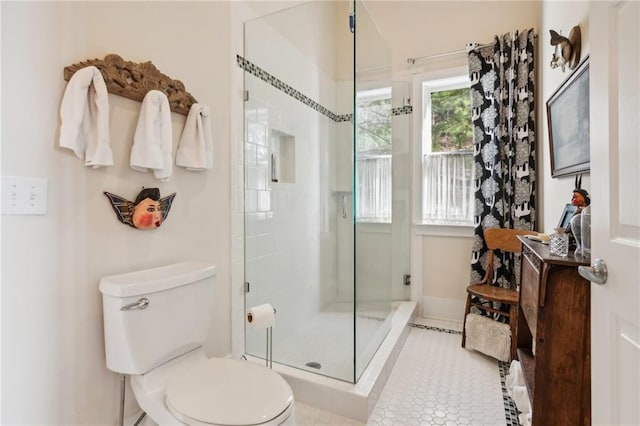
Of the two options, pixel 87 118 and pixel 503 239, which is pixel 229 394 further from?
pixel 503 239

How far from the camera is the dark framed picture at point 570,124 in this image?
1.50m

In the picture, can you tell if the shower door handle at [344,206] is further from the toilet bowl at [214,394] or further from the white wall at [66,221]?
the toilet bowl at [214,394]

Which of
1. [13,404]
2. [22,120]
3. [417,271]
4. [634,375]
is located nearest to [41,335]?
[13,404]

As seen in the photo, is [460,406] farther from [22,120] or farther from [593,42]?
[22,120]

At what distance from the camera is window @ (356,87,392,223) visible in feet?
7.28

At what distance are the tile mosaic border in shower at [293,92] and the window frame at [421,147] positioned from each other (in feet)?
0.42

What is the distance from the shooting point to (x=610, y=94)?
0.90 meters

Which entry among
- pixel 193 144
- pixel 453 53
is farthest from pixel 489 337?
pixel 453 53

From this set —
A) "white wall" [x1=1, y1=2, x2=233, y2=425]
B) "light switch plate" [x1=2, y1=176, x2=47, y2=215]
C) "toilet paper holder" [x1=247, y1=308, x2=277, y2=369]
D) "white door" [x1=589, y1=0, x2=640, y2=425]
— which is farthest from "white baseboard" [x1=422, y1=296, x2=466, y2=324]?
"light switch plate" [x1=2, y1=176, x2=47, y2=215]

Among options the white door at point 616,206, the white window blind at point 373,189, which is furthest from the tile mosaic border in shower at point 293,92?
the white door at point 616,206

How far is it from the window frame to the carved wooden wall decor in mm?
2147

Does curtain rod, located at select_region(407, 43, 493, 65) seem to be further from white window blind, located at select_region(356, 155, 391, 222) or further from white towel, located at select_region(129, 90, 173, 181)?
white towel, located at select_region(129, 90, 173, 181)

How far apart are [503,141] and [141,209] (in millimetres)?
2597

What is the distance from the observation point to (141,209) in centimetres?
139
